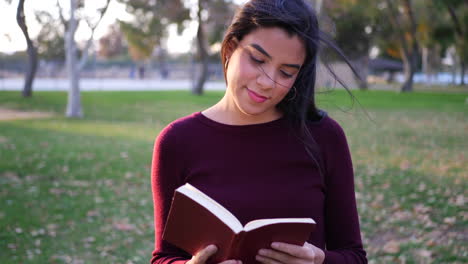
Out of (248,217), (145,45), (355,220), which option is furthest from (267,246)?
(145,45)

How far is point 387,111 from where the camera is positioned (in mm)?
20766

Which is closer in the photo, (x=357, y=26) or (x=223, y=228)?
(x=223, y=228)

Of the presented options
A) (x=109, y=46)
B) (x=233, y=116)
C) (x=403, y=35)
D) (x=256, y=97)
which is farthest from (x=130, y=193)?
(x=109, y=46)

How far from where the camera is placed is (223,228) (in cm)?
156

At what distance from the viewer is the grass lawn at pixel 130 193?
516 cm

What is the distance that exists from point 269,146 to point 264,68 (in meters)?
0.29

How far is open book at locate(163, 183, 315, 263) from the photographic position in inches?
60.9

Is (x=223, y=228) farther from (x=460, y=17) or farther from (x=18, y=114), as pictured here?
(x=460, y=17)

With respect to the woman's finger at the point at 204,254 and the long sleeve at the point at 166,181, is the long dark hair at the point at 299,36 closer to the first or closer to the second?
the long sleeve at the point at 166,181

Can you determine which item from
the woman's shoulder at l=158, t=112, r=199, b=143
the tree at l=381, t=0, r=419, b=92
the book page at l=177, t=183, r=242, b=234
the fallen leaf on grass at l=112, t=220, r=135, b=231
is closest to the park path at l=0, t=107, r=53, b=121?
the fallen leaf on grass at l=112, t=220, r=135, b=231

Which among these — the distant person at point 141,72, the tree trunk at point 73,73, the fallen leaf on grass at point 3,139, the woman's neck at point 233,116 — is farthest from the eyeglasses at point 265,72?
the distant person at point 141,72

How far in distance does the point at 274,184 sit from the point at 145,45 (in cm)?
3400

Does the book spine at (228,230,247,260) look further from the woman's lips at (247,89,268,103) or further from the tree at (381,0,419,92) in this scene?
the tree at (381,0,419,92)

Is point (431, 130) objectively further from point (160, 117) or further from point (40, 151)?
point (40, 151)
